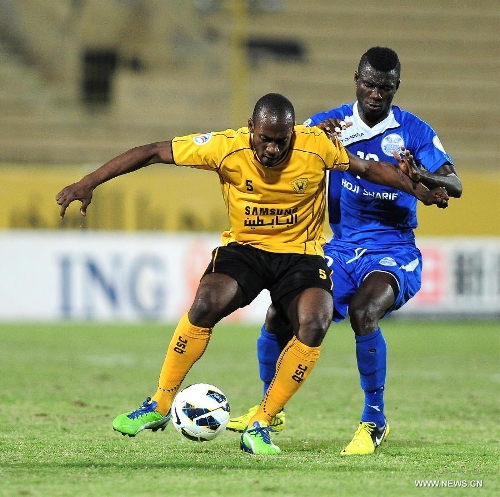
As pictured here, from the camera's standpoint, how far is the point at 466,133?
21109mm

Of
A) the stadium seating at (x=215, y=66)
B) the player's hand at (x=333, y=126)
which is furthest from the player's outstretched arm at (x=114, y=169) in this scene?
the stadium seating at (x=215, y=66)

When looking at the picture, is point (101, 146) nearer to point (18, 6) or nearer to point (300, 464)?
point (18, 6)

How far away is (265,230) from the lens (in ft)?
20.1

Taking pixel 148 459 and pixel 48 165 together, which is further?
pixel 48 165

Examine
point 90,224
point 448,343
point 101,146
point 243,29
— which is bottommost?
point 448,343

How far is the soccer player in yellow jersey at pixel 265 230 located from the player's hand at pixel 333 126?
0.69 feet

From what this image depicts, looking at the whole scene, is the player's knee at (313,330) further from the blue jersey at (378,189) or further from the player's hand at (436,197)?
the blue jersey at (378,189)

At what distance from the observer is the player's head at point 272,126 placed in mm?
5703

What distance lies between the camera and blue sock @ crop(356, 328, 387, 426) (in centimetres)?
614

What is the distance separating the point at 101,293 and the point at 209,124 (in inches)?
209

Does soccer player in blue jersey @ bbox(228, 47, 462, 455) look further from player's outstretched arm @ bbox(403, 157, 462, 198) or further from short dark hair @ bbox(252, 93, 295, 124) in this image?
short dark hair @ bbox(252, 93, 295, 124)

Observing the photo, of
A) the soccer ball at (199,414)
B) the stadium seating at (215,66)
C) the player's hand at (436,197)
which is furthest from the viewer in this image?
the stadium seating at (215,66)

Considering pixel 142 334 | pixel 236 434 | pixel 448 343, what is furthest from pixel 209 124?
pixel 236 434

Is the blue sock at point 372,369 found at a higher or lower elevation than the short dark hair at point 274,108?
lower
